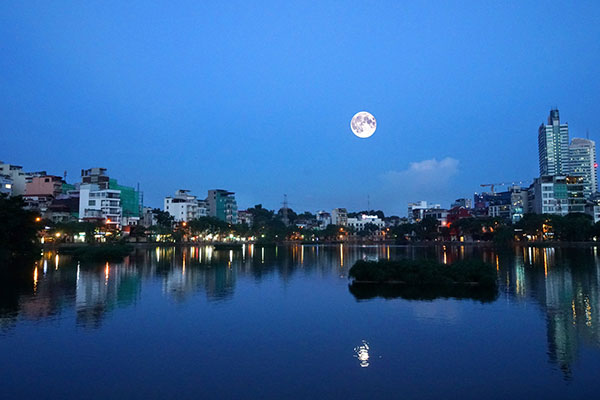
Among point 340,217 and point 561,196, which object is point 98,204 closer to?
point 340,217

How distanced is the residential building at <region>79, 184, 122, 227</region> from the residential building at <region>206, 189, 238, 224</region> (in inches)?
1540

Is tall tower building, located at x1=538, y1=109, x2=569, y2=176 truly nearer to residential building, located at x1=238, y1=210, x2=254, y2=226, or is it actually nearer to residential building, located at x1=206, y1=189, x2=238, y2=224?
residential building, located at x1=238, y1=210, x2=254, y2=226

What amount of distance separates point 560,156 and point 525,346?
201 metres

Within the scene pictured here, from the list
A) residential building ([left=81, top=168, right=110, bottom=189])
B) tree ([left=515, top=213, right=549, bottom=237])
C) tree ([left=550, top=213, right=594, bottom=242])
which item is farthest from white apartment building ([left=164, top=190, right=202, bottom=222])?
tree ([left=550, top=213, right=594, bottom=242])

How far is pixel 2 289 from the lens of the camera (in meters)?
25.4

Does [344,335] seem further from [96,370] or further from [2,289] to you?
[2,289]

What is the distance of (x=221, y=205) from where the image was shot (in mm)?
135000

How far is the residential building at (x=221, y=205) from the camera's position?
436 ft

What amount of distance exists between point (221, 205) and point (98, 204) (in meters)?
45.4

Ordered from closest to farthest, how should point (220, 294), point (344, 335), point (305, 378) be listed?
point (305, 378) → point (344, 335) → point (220, 294)

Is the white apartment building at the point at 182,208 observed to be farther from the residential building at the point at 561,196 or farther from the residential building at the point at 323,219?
the residential building at the point at 561,196

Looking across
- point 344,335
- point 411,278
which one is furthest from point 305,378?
point 411,278

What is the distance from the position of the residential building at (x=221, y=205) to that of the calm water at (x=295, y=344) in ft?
351

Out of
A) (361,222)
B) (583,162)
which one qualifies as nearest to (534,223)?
(361,222)
